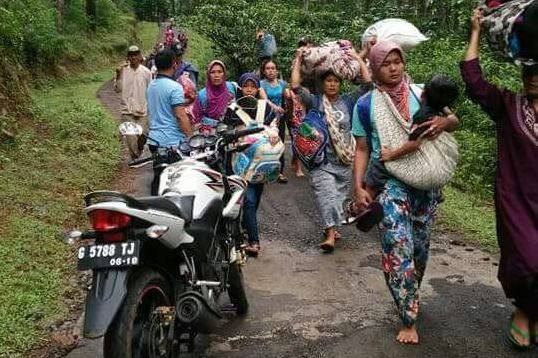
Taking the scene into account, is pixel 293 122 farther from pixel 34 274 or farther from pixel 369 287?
pixel 34 274

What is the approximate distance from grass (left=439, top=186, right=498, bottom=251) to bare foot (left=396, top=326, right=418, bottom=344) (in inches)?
92.3

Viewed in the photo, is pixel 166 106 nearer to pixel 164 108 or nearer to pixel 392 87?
pixel 164 108

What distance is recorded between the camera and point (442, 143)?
3.94m

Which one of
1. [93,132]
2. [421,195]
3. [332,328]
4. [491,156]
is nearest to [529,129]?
[421,195]

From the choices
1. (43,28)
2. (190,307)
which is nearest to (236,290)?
(190,307)

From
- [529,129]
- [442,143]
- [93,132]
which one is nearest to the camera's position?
[529,129]

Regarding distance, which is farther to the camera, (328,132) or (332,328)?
(328,132)

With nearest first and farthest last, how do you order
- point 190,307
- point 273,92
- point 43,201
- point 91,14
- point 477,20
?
point 190,307, point 477,20, point 43,201, point 273,92, point 91,14

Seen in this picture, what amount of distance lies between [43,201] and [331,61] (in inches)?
146

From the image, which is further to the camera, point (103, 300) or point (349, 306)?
point (349, 306)

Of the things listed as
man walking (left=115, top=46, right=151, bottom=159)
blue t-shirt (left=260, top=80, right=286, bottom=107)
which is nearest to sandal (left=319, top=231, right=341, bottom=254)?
blue t-shirt (left=260, top=80, right=286, bottom=107)

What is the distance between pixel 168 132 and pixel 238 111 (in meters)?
0.70

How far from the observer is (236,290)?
4273 millimetres

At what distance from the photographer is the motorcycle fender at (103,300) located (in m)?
2.75
